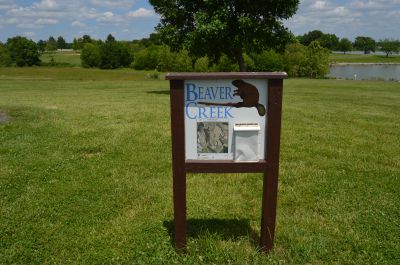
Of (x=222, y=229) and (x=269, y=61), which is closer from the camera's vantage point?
(x=222, y=229)

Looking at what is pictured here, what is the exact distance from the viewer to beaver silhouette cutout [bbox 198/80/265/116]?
12.4ft

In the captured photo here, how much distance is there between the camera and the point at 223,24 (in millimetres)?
20781

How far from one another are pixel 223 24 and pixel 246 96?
17.7 meters

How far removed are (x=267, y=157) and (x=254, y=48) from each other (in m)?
20.7

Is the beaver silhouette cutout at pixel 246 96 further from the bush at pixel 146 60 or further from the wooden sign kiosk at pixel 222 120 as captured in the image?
the bush at pixel 146 60

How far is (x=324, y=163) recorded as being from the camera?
7316 mm

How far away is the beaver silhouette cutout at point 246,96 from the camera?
12.4 ft

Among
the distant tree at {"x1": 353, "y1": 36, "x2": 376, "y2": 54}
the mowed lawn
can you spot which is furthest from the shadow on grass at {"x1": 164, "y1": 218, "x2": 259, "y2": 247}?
the distant tree at {"x1": 353, "y1": 36, "x2": 376, "y2": 54}

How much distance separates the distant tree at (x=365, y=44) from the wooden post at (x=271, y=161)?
20696 cm

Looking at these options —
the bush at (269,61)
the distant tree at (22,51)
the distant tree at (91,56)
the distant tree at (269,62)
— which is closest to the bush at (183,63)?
the bush at (269,61)

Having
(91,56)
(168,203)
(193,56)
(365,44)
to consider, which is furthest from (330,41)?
(168,203)

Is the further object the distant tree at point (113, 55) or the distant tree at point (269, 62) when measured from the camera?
the distant tree at point (113, 55)

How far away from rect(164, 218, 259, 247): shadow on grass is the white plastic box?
0.98 meters

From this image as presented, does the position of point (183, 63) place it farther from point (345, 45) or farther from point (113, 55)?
point (345, 45)
